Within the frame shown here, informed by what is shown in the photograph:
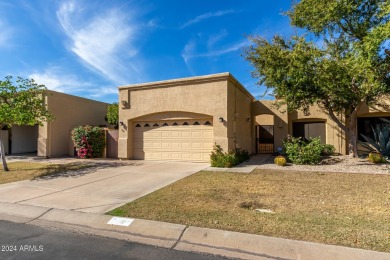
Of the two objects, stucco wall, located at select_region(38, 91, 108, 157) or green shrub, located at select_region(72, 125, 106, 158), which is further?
stucco wall, located at select_region(38, 91, 108, 157)

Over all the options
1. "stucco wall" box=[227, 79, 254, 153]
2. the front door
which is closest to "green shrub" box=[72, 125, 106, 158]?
"stucco wall" box=[227, 79, 254, 153]

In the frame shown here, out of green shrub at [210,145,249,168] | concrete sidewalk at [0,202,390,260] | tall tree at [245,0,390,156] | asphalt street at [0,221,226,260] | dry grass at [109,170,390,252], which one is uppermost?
tall tree at [245,0,390,156]

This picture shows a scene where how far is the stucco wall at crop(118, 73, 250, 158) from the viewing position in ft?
39.4

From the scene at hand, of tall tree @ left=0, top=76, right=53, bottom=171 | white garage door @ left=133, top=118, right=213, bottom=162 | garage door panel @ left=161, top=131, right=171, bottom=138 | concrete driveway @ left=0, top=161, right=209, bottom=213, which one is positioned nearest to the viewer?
concrete driveway @ left=0, top=161, right=209, bottom=213

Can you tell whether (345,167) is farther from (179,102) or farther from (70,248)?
(70,248)

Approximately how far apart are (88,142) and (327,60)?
46.2 feet

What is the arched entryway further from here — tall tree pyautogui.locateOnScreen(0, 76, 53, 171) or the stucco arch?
tall tree pyautogui.locateOnScreen(0, 76, 53, 171)

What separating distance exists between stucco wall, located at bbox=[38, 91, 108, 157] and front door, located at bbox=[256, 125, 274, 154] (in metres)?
13.1

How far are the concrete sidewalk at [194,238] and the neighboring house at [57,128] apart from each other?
38.5 ft

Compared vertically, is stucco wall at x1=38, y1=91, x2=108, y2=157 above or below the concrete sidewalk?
above

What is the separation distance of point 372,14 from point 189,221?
1276 centimetres

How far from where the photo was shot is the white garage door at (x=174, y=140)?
1269 cm

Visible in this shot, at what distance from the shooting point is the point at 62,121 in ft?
54.6

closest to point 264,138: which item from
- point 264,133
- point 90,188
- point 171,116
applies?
point 264,133
